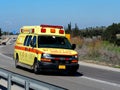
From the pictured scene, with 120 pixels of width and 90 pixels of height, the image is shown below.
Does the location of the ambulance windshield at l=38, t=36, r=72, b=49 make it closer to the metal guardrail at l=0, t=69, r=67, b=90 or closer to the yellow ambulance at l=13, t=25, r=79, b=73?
the yellow ambulance at l=13, t=25, r=79, b=73

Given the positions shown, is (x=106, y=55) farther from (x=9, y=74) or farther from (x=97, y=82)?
(x=9, y=74)

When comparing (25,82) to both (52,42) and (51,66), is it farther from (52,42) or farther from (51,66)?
(52,42)

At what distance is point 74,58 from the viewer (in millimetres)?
18734

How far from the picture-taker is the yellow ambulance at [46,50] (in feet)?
60.5

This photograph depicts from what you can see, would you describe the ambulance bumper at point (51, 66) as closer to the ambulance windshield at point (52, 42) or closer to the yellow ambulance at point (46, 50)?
the yellow ambulance at point (46, 50)

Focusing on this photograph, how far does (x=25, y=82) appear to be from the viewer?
8.36m

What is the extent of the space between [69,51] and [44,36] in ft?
5.56

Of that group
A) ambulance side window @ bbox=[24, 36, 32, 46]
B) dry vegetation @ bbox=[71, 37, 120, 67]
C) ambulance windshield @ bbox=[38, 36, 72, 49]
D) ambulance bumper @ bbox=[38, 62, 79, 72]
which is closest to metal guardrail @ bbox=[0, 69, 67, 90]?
ambulance bumper @ bbox=[38, 62, 79, 72]

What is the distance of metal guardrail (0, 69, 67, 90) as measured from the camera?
7.31 m

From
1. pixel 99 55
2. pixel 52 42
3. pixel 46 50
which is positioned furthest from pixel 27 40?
pixel 99 55

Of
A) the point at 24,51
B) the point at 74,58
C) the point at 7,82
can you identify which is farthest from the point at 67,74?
the point at 7,82

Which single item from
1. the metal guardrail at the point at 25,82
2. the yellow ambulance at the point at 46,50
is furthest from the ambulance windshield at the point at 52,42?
the metal guardrail at the point at 25,82

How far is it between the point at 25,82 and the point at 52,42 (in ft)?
37.3

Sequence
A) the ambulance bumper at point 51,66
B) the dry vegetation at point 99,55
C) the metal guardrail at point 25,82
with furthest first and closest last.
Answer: the dry vegetation at point 99,55 < the ambulance bumper at point 51,66 < the metal guardrail at point 25,82
